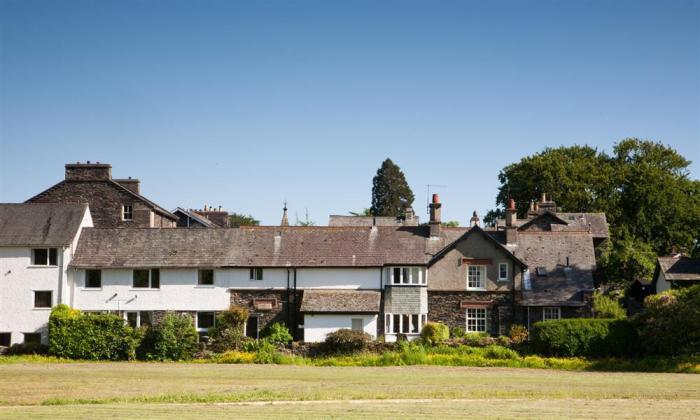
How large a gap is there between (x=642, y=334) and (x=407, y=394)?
19115 millimetres

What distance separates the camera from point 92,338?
49.9m

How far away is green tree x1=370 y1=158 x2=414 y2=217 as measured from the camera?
116 meters

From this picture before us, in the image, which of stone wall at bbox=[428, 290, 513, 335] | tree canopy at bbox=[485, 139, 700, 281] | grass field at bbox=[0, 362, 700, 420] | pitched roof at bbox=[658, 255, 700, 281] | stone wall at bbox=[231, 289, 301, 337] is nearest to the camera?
grass field at bbox=[0, 362, 700, 420]

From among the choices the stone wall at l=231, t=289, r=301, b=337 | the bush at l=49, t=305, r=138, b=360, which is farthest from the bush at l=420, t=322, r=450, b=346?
the bush at l=49, t=305, r=138, b=360

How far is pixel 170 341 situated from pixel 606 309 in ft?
82.8

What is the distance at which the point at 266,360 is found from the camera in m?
47.5

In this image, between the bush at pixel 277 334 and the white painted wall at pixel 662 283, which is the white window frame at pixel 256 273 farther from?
the white painted wall at pixel 662 283

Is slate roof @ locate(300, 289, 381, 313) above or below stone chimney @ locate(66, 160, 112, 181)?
below

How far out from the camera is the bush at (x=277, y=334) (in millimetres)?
51594

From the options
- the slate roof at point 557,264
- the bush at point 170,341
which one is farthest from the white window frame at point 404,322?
the bush at point 170,341

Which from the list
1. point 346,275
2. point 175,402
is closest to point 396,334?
point 346,275

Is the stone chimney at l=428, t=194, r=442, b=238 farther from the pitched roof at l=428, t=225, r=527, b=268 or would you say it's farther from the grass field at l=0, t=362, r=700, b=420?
the grass field at l=0, t=362, r=700, b=420

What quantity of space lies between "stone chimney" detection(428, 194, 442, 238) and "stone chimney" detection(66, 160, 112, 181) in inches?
863

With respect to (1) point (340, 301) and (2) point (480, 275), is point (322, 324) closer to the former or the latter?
(1) point (340, 301)
